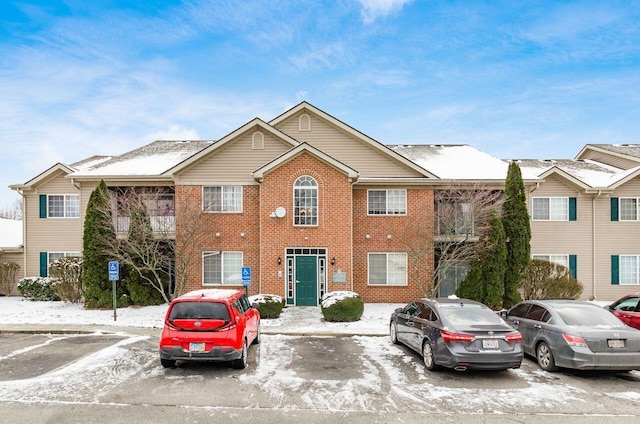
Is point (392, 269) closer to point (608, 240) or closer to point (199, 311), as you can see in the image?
point (608, 240)

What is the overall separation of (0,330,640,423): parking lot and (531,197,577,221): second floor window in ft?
41.5

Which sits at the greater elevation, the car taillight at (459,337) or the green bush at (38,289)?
the car taillight at (459,337)

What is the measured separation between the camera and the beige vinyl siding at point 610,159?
22689 millimetres

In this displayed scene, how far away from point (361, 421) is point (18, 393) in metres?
6.25

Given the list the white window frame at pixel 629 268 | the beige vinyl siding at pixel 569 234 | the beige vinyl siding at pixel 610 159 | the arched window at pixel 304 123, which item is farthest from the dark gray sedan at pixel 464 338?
the beige vinyl siding at pixel 610 159

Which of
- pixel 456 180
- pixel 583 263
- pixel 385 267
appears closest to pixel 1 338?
pixel 385 267

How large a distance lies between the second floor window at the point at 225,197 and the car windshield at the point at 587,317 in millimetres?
13090

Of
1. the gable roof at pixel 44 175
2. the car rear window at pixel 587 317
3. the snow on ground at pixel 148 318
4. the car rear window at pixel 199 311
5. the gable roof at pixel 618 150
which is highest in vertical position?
the gable roof at pixel 618 150

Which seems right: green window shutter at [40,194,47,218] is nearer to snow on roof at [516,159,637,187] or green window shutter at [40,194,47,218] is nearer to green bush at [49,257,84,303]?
green bush at [49,257,84,303]

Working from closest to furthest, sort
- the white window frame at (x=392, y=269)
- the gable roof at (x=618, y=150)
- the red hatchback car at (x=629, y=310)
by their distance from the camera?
the red hatchback car at (x=629, y=310), the white window frame at (x=392, y=269), the gable roof at (x=618, y=150)

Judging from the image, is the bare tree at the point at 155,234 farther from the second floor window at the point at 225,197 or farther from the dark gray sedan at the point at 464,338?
the dark gray sedan at the point at 464,338

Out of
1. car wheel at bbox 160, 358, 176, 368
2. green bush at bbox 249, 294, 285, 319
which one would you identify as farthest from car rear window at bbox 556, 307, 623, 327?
green bush at bbox 249, 294, 285, 319

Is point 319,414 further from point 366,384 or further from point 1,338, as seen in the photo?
point 1,338

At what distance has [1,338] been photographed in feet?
41.2
